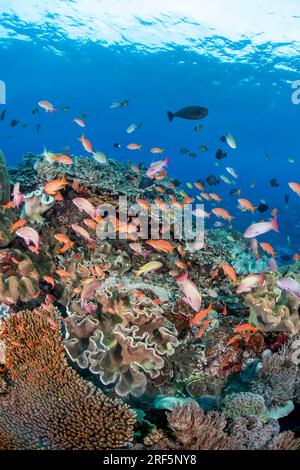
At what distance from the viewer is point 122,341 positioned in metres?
4.31

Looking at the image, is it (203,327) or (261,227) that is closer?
(203,327)

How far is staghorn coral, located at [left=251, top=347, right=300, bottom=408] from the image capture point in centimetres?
421

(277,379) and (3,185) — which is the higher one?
(3,185)

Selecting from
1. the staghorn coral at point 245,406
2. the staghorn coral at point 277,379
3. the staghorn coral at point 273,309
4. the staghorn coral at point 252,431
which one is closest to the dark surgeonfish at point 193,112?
the staghorn coral at point 273,309

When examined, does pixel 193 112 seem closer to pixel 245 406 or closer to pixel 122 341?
pixel 122 341

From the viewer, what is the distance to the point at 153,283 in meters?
5.80

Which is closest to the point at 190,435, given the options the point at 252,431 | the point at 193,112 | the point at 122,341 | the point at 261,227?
the point at 252,431

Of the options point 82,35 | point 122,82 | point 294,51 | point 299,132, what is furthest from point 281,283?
point 299,132

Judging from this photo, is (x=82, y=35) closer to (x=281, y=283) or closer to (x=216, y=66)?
(x=216, y=66)

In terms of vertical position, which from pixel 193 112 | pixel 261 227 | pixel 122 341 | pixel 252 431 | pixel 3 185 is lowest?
pixel 252 431

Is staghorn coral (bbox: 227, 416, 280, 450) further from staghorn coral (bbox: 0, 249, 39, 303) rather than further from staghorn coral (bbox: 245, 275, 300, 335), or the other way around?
staghorn coral (bbox: 0, 249, 39, 303)

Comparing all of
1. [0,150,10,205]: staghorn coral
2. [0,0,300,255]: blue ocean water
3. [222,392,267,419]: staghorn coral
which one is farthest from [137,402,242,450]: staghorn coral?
[0,0,300,255]: blue ocean water

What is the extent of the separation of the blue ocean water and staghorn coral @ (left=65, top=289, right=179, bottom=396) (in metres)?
7.46

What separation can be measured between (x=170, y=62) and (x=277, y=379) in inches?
1259
